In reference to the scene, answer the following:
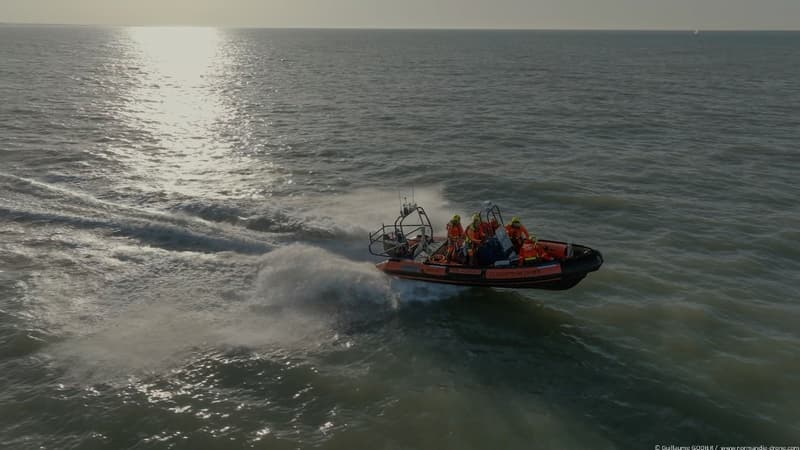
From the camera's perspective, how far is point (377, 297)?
13.4 m

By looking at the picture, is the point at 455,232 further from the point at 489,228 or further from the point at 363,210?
the point at 363,210

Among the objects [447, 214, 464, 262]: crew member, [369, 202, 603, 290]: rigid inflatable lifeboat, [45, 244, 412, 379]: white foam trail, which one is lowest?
[45, 244, 412, 379]: white foam trail

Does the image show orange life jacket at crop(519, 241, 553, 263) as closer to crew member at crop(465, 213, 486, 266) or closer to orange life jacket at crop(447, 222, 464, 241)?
crew member at crop(465, 213, 486, 266)

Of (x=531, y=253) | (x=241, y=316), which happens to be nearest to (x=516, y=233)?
(x=531, y=253)

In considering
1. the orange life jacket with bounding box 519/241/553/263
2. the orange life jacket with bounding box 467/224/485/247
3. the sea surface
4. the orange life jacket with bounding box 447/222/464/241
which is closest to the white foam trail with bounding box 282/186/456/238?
the sea surface

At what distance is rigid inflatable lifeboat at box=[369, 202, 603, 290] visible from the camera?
12320 mm

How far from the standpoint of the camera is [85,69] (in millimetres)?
60969

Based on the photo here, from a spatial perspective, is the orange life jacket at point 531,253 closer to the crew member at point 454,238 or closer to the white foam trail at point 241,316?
the crew member at point 454,238

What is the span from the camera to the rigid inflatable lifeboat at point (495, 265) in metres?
12.3

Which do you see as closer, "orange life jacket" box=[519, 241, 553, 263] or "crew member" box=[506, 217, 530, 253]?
"orange life jacket" box=[519, 241, 553, 263]

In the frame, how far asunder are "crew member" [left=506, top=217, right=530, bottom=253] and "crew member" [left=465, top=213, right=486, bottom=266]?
0.72 meters

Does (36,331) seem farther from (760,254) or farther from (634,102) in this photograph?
(634,102)

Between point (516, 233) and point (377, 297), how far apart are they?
377 centimetres

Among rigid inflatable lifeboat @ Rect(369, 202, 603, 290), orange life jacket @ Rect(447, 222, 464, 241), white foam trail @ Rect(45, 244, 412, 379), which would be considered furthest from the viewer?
orange life jacket @ Rect(447, 222, 464, 241)
